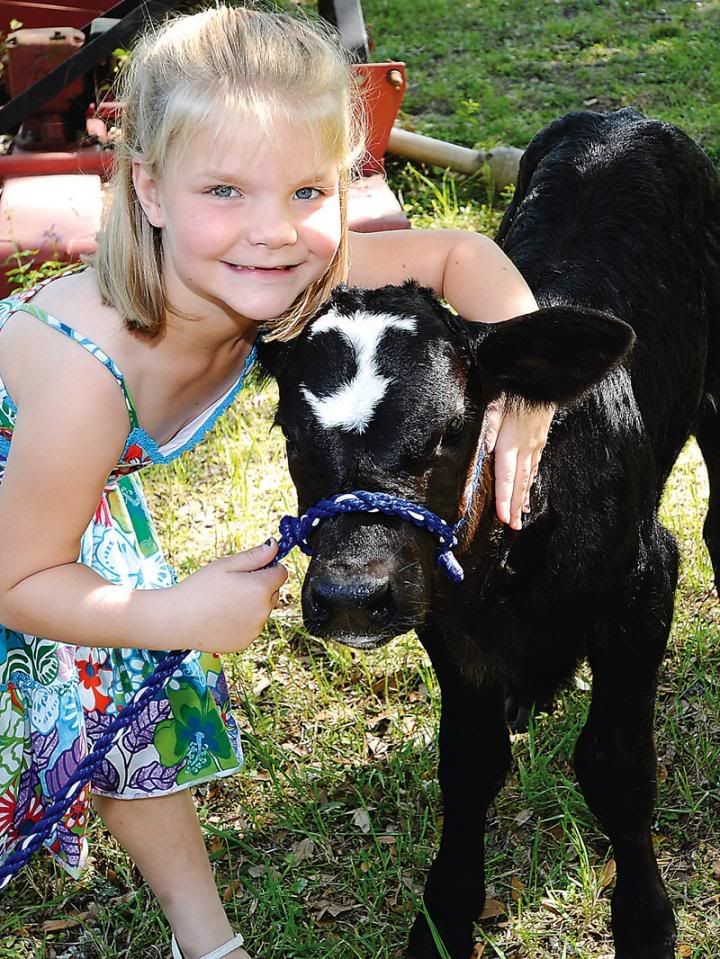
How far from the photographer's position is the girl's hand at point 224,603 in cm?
242

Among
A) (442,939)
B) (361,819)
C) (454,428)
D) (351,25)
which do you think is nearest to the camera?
(454,428)

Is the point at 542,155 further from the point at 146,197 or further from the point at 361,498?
the point at 361,498

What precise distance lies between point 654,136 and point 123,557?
2.09m

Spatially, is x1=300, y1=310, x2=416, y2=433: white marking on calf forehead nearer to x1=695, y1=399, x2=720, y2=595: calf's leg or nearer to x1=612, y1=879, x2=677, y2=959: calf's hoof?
x1=612, y1=879, x2=677, y2=959: calf's hoof

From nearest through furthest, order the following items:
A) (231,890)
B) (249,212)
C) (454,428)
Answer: (249,212)
(454,428)
(231,890)

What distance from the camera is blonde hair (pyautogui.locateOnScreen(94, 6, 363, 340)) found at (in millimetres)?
2428

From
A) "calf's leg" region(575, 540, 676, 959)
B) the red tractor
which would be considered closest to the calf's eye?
"calf's leg" region(575, 540, 676, 959)

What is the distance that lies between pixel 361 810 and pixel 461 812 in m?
0.47

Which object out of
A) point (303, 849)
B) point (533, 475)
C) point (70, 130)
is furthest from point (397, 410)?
point (70, 130)

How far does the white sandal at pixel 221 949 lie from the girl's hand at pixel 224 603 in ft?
3.15

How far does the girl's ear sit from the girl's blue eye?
172 millimetres

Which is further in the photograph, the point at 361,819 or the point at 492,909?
the point at 361,819

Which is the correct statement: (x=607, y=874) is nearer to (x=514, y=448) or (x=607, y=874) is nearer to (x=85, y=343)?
(x=514, y=448)

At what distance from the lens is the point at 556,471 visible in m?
2.86
